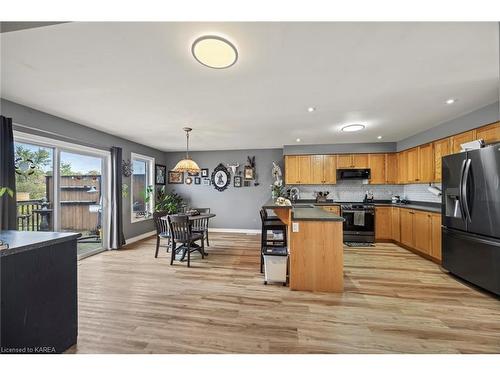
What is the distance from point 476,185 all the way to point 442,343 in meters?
1.92

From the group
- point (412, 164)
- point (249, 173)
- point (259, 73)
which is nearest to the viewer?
point (259, 73)

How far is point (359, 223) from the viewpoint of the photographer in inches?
189

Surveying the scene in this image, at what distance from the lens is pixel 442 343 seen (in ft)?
5.52

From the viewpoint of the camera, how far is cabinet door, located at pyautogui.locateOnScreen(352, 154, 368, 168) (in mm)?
5199

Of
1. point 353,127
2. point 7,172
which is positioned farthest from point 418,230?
point 7,172

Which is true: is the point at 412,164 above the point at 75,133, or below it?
below

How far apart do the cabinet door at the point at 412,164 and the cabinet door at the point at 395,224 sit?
29.0 inches

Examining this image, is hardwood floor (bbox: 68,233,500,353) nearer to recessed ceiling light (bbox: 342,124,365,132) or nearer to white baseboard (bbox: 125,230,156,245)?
white baseboard (bbox: 125,230,156,245)

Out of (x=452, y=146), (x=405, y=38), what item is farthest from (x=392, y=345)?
(x=452, y=146)

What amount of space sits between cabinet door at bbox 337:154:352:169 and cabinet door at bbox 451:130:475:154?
6.58ft

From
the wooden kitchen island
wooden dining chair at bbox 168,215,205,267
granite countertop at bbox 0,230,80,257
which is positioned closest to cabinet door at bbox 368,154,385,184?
the wooden kitchen island

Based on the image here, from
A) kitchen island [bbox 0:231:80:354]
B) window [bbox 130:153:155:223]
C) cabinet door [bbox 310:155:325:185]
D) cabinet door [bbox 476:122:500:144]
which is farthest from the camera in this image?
cabinet door [bbox 310:155:325:185]

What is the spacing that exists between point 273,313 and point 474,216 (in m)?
2.70

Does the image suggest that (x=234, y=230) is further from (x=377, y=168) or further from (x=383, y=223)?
(x=377, y=168)
